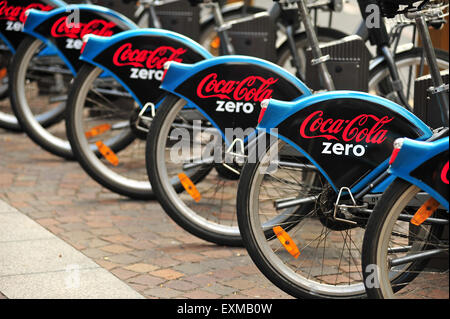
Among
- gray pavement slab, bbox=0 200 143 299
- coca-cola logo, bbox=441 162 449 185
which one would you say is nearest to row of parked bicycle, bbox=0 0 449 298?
coca-cola logo, bbox=441 162 449 185

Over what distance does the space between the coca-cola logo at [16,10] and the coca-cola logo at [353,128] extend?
11.0 feet

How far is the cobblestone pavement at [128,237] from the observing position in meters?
4.48

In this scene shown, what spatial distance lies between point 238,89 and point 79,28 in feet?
5.84


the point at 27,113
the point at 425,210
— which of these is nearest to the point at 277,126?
the point at 425,210

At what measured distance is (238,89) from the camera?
4.80m

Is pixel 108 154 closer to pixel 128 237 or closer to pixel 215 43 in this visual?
pixel 128 237

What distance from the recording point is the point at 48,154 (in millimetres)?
7133

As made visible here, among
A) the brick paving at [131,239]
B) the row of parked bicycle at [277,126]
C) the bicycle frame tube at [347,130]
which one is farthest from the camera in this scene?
the brick paving at [131,239]

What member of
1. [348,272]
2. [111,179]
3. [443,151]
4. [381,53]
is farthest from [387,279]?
[111,179]

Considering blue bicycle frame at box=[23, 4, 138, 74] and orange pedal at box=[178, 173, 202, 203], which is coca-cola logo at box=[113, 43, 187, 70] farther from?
orange pedal at box=[178, 173, 202, 203]

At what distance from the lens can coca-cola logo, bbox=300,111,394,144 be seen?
3.91 meters

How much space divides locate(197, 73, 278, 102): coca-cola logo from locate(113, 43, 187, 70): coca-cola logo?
0.60 metres

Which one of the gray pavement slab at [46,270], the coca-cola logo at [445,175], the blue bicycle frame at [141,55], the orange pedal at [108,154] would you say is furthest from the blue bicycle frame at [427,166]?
the orange pedal at [108,154]

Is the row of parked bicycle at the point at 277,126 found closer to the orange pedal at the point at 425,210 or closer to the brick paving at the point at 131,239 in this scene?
the orange pedal at the point at 425,210
